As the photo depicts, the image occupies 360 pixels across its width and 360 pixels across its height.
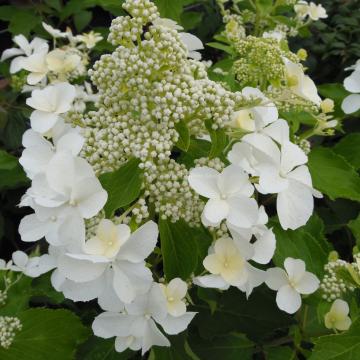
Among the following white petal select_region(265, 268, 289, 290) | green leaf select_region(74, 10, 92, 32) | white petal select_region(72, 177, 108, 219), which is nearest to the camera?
white petal select_region(72, 177, 108, 219)

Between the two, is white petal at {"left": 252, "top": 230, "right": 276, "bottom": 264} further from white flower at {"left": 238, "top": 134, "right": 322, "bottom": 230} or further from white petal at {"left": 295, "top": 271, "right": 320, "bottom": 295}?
white petal at {"left": 295, "top": 271, "right": 320, "bottom": 295}

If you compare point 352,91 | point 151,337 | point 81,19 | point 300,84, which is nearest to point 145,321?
point 151,337

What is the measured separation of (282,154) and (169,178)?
0.57 feet

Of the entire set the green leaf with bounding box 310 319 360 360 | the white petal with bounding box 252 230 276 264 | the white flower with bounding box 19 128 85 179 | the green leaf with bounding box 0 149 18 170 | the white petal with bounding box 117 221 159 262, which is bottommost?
the green leaf with bounding box 0 149 18 170

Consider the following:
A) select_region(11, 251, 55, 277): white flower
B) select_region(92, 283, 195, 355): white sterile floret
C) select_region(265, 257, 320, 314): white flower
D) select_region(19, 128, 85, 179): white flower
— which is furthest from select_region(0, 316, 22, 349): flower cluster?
select_region(265, 257, 320, 314): white flower

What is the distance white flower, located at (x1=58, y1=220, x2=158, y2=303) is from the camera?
2.18ft

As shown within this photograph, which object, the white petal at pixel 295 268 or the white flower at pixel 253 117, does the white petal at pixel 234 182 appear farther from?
the white petal at pixel 295 268

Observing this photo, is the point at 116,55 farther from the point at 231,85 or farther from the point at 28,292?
the point at 28,292

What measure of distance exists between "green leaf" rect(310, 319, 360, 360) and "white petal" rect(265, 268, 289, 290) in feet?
0.36

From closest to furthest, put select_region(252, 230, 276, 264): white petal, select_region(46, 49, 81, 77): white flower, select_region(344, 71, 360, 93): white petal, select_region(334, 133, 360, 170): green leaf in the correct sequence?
select_region(252, 230, 276, 264): white petal, select_region(46, 49, 81, 77): white flower, select_region(344, 71, 360, 93): white petal, select_region(334, 133, 360, 170): green leaf

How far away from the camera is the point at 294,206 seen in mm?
734

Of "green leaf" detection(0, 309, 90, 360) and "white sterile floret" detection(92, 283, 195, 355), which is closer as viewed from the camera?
"white sterile floret" detection(92, 283, 195, 355)

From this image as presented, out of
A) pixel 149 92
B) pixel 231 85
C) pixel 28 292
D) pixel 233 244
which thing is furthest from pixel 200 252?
pixel 28 292

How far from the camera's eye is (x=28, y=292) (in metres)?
1.21
